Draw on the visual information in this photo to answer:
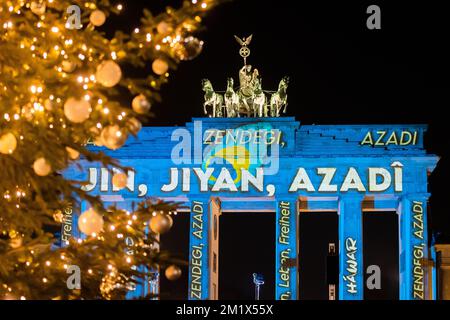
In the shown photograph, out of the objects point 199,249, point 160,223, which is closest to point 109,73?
point 160,223

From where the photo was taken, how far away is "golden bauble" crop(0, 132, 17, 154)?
9.07m

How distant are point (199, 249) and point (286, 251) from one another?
458 cm

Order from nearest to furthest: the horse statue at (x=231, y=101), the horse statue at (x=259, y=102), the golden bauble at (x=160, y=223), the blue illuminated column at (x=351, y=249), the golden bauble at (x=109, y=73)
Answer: the golden bauble at (x=109, y=73)
the golden bauble at (x=160, y=223)
the blue illuminated column at (x=351, y=249)
the horse statue at (x=231, y=101)
the horse statue at (x=259, y=102)

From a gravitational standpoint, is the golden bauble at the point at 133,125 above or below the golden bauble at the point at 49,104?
below

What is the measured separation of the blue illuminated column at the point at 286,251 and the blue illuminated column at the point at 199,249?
3.73 meters

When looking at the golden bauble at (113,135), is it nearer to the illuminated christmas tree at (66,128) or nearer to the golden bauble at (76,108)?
the illuminated christmas tree at (66,128)

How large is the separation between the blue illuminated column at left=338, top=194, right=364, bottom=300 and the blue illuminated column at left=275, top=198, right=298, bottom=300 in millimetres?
2493

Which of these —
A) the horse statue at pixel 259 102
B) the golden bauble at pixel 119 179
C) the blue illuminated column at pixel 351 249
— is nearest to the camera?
the golden bauble at pixel 119 179

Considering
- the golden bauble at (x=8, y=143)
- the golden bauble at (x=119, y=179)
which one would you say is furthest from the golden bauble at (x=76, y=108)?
the golden bauble at (x=119, y=179)

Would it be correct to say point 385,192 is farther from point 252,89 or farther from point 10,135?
point 10,135

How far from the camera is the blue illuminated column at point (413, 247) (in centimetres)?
4719

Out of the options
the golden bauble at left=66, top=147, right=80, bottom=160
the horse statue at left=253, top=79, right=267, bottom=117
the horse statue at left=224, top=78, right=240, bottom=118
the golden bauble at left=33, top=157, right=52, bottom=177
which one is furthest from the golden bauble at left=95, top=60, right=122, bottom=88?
the horse statue at left=253, top=79, right=267, bottom=117
